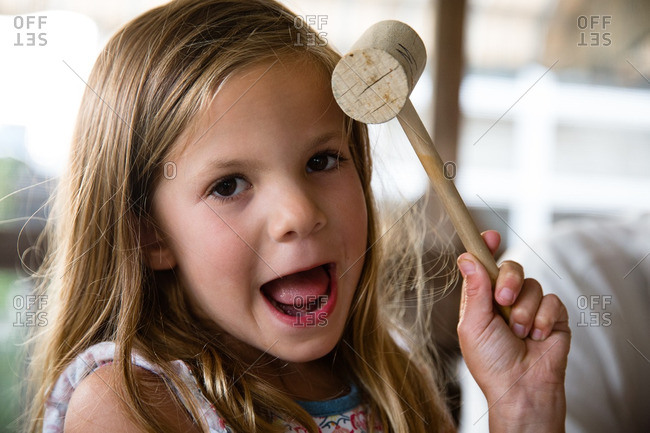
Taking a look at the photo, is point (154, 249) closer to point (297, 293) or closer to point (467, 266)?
point (297, 293)

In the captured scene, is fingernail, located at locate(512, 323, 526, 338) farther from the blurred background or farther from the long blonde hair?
the blurred background

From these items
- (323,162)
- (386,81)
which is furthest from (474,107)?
(386,81)

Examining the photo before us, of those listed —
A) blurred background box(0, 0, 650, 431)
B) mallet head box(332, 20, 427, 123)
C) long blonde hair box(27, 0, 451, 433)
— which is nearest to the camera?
mallet head box(332, 20, 427, 123)

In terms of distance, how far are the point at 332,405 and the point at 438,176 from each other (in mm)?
265

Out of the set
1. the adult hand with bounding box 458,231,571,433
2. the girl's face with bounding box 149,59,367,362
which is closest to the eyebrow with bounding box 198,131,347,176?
the girl's face with bounding box 149,59,367,362

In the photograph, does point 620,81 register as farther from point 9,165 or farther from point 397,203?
point 9,165

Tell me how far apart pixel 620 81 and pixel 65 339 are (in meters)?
2.03

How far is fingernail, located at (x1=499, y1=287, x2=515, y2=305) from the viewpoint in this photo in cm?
55

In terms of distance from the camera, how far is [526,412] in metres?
0.57

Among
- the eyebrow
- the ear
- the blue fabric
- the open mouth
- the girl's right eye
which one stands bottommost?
the blue fabric

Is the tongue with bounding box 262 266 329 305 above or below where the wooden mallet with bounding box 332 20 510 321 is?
below

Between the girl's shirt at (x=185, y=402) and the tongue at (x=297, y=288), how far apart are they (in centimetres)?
10

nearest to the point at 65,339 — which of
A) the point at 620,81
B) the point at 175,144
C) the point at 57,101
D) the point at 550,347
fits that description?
the point at 175,144

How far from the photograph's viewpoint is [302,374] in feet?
2.15
